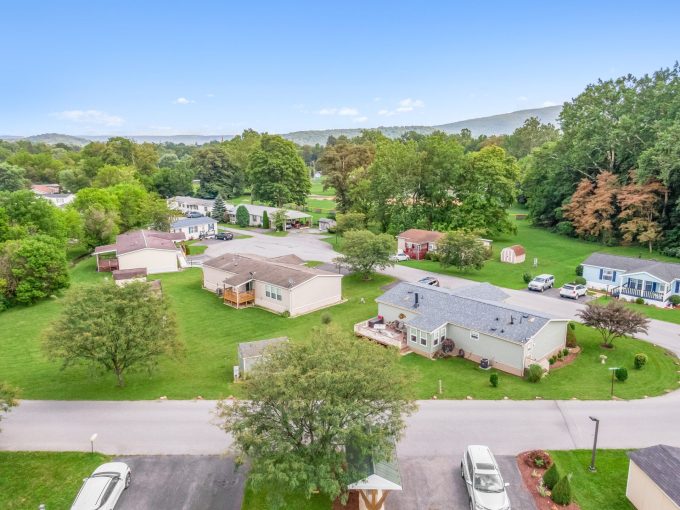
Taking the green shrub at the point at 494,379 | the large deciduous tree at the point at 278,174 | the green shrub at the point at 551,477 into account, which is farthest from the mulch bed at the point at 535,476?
the large deciduous tree at the point at 278,174

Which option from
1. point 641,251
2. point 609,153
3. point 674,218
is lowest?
point 641,251

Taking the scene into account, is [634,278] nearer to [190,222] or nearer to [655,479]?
[655,479]

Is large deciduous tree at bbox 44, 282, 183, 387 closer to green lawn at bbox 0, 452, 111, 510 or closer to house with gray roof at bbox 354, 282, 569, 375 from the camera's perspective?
green lawn at bbox 0, 452, 111, 510

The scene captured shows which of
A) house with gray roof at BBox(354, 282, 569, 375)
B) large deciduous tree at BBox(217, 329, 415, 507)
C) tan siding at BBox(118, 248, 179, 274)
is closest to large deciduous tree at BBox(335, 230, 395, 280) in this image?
house with gray roof at BBox(354, 282, 569, 375)

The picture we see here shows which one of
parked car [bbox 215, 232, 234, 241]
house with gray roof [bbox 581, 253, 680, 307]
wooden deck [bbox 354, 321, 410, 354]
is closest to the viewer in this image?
wooden deck [bbox 354, 321, 410, 354]

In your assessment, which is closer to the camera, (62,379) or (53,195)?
Answer: (62,379)

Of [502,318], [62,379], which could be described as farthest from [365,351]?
[62,379]

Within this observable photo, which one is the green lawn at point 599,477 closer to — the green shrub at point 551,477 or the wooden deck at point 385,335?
the green shrub at point 551,477

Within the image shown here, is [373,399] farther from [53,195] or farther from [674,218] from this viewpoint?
[53,195]
